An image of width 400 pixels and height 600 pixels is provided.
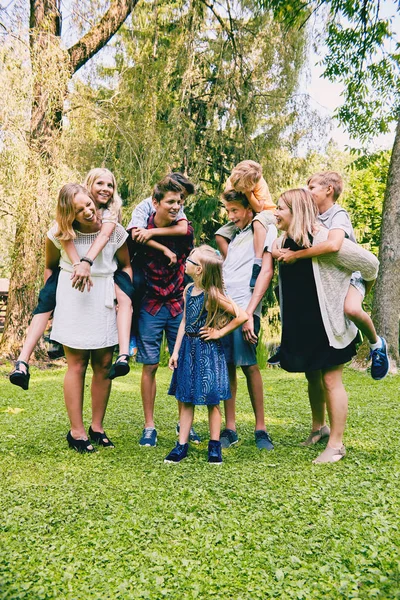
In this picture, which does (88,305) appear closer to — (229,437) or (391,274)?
(229,437)

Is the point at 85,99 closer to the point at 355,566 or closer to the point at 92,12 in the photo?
the point at 92,12

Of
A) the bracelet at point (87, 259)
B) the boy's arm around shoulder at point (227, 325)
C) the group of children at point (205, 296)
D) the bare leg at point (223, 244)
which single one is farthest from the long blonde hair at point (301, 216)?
the bracelet at point (87, 259)

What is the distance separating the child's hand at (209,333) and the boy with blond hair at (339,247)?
60 cm

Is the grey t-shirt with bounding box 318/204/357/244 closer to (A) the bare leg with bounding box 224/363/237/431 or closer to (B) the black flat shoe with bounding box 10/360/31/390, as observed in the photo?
(A) the bare leg with bounding box 224/363/237/431

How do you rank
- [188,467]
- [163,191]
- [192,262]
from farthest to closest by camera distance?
1. [163,191]
2. [192,262]
3. [188,467]

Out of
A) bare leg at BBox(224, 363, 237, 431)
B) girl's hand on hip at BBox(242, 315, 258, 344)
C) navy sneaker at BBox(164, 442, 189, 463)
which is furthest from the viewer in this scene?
bare leg at BBox(224, 363, 237, 431)

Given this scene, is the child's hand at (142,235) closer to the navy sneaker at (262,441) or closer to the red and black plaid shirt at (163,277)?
the red and black plaid shirt at (163,277)

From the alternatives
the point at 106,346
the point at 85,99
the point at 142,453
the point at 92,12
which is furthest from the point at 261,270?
the point at 92,12

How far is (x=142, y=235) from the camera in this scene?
380 centimetres

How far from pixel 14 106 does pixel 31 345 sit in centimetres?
535

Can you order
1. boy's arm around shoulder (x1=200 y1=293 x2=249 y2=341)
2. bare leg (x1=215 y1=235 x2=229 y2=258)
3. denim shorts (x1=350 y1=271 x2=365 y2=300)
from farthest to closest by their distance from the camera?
bare leg (x1=215 y1=235 x2=229 y2=258)
denim shorts (x1=350 y1=271 x2=365 y2=300)
boy's arm around shoulder (x1=200 y1=293 x2=249 y2=341)

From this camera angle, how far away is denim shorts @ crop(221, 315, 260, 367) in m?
3.69

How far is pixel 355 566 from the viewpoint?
208 centimetres

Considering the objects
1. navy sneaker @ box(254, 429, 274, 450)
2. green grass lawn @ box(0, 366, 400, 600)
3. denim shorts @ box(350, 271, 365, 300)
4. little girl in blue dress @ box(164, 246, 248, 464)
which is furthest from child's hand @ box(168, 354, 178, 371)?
denim shorts @ box(350, 271, 365, 300)
